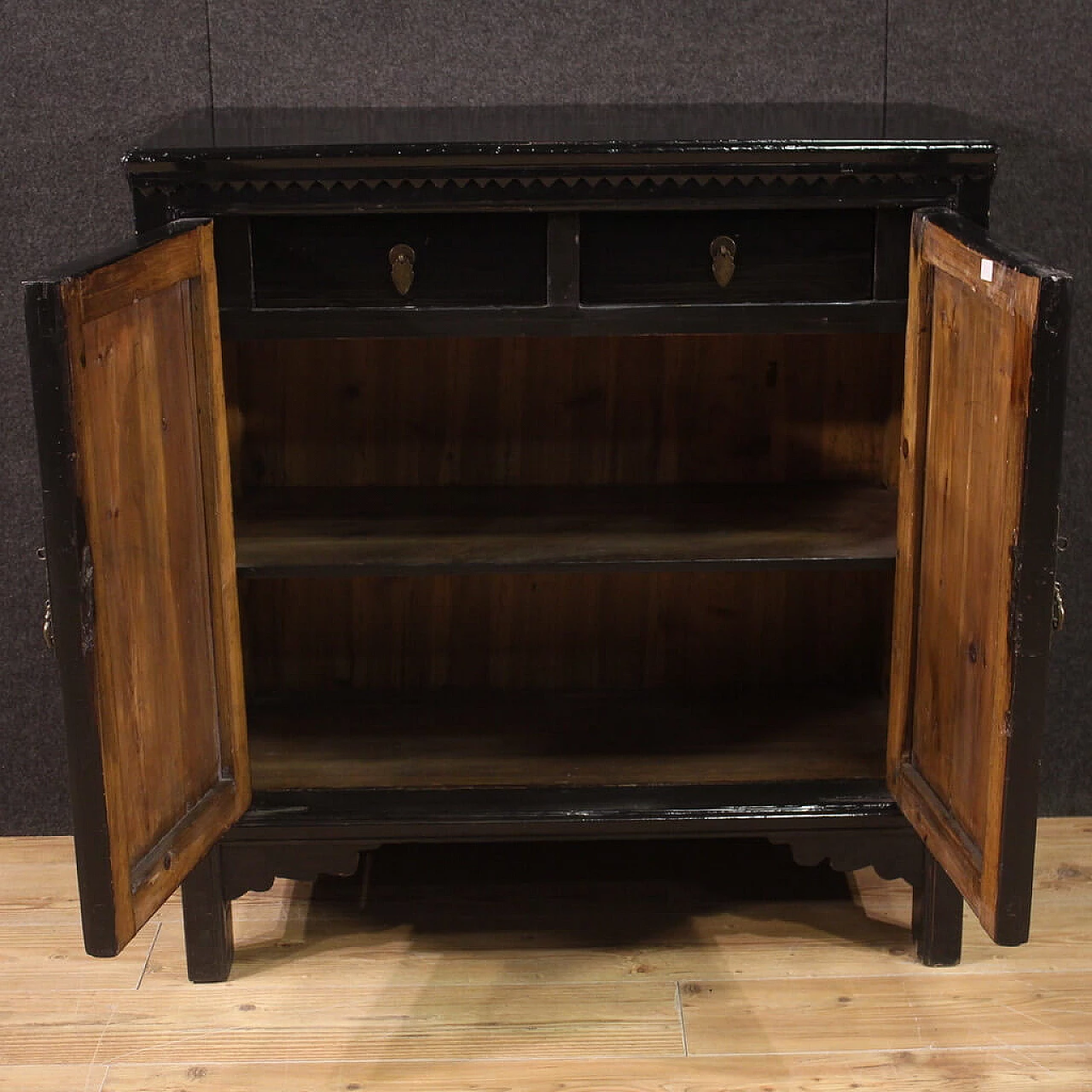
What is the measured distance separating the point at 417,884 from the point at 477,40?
3.36ft

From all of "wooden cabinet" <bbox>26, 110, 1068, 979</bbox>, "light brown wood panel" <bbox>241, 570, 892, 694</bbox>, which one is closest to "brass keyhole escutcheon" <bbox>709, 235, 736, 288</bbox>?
"wooden cabinet" <bbox>26, 110, 1068, 979</bbox>

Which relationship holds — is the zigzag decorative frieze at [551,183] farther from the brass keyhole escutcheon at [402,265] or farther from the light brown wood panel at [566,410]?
the light brown wood panel at [566,410]

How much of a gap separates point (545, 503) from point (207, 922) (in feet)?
2.02

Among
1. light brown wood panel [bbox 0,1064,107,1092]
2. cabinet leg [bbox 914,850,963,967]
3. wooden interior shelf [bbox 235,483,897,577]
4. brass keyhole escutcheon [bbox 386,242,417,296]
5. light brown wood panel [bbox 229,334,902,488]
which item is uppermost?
brass keyhole escutcheon [bbox 386,242,417,296]

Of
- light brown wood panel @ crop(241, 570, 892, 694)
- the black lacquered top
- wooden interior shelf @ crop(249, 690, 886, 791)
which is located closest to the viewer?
the black lacquered top

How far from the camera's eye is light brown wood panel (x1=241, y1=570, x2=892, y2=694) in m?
2.04

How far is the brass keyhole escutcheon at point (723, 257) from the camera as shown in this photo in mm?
1583

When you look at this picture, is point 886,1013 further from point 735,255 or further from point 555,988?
point 735,255

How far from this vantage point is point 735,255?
5.23 ft

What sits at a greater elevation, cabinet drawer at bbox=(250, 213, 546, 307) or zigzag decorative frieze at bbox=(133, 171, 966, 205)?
zigzag decorative frieze at bbox=(133, 171, 966, 205)

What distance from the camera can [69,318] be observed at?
122 cm

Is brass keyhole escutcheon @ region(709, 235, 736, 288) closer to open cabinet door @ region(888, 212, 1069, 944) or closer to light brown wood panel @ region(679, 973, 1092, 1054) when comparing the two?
open cabinet door @ region(888, 212, 1069, 944)

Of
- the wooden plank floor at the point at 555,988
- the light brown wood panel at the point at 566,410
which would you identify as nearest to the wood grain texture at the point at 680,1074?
the wooden plank floor at the point at 555,988

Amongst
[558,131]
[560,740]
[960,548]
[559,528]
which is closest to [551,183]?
[558,131]
